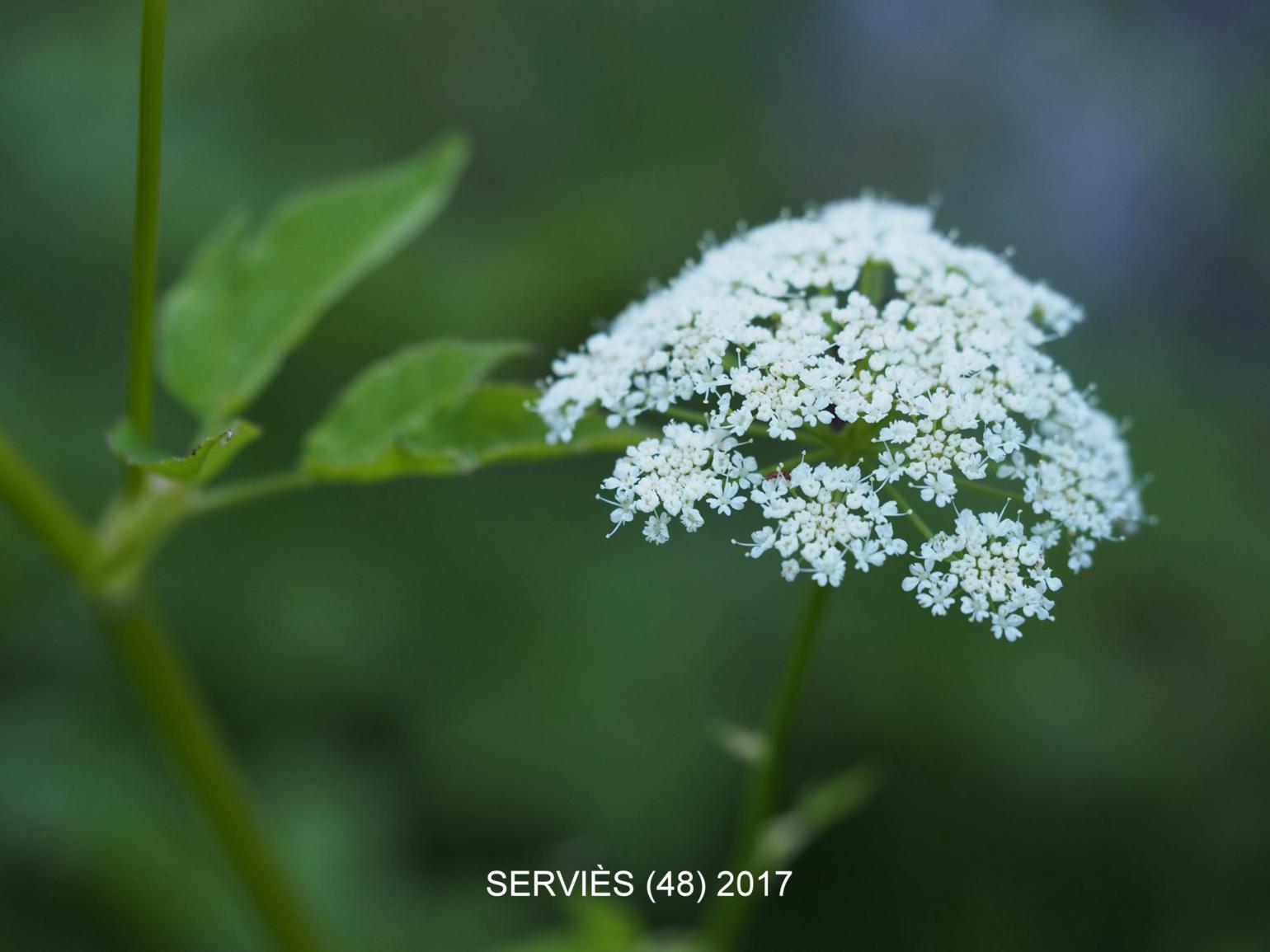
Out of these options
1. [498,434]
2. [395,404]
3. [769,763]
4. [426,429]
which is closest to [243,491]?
[395,404]

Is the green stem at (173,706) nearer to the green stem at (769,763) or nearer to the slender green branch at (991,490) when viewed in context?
the green stem at (769,763)

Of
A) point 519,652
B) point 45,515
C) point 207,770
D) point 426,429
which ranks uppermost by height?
point 519,652

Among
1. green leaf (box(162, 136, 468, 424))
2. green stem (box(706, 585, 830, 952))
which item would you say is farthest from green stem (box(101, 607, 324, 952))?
green stem (box(706, 585, 830, 952))

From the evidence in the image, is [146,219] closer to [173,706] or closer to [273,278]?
[273,278]

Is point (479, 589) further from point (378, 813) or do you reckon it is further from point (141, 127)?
point (141, 127)

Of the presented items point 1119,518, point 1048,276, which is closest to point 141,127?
point 1119,518

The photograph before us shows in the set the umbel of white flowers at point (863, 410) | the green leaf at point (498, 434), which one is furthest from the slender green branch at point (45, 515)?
the umbel of white flowers at point (863, 410)
